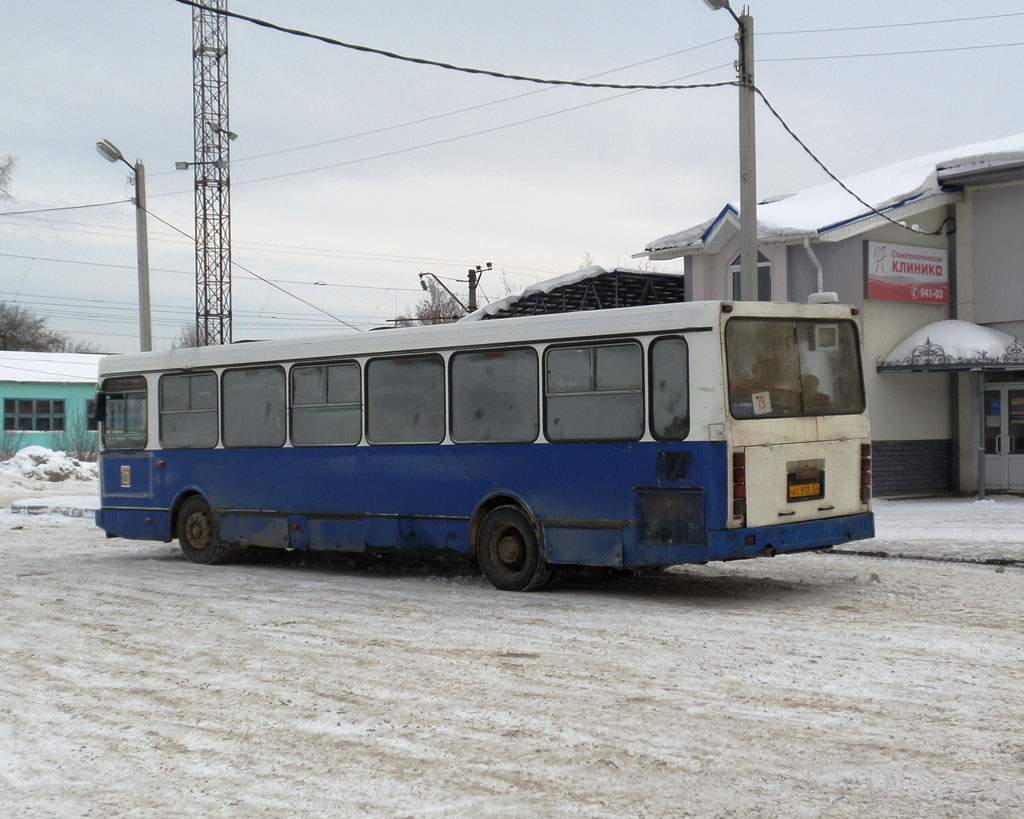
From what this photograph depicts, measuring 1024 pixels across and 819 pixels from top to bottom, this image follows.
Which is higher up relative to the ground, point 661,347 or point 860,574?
point 661,347

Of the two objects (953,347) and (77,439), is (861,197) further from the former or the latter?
(77,439)

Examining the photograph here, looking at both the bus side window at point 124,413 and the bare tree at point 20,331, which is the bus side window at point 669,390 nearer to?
the bus side window at point 124,413

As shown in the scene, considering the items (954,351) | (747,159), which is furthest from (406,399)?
(954,351)

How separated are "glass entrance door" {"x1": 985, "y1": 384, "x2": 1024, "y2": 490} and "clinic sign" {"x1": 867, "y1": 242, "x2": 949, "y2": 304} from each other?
2190mm

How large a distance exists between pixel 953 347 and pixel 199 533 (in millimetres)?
14513

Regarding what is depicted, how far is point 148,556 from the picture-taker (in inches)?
696

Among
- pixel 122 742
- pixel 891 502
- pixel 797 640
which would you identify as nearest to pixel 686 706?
pixel 797 640

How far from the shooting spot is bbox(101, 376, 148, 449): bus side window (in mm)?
16781

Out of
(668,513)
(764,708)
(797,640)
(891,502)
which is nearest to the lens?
(764,708)

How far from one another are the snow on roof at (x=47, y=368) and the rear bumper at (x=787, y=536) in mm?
42957

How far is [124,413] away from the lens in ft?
55.8

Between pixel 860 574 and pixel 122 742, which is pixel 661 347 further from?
pixel 122 742

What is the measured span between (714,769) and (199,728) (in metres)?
2.80

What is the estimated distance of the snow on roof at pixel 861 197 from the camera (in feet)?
78.4
